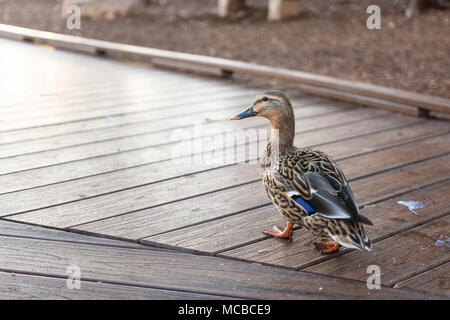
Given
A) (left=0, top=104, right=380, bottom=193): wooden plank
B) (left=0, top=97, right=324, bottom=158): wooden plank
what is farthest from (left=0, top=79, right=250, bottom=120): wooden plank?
(left=0, top=104, right=380, bottom=193): wooden plank

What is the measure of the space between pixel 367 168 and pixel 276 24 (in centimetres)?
672

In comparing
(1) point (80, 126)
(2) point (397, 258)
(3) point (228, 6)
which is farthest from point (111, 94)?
(3) point (228, 6)

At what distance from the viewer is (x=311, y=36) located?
904 cm

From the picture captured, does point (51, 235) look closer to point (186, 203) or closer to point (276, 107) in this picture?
point (186, 203)

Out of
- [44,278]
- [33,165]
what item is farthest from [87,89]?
[44,278]

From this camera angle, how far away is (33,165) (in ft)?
12.2

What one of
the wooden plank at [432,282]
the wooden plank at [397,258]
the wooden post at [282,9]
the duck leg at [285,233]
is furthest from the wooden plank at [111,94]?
the wooden post at [282,9]

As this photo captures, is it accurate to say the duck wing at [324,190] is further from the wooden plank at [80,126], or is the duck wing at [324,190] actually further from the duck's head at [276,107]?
the wooden plank at [80,126]

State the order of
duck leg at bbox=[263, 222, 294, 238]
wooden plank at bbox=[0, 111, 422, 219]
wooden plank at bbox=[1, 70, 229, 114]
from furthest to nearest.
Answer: wooden plank at bbox=[1, 70, 229, 114]
wooden plank at bbox=[0, 111, 422, 219]
duck leg at bbox=[263, 222, 294, 238]

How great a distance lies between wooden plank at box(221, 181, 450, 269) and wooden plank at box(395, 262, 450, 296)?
357 millimetres

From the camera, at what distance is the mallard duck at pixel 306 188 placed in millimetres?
2455

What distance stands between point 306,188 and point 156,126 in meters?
2.30

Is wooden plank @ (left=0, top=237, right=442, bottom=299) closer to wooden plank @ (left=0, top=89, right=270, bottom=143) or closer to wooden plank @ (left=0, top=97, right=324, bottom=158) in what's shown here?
wooden plank @ (left=0, top=97, right=324, bottom=158)

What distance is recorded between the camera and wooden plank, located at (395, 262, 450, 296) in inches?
92.5
